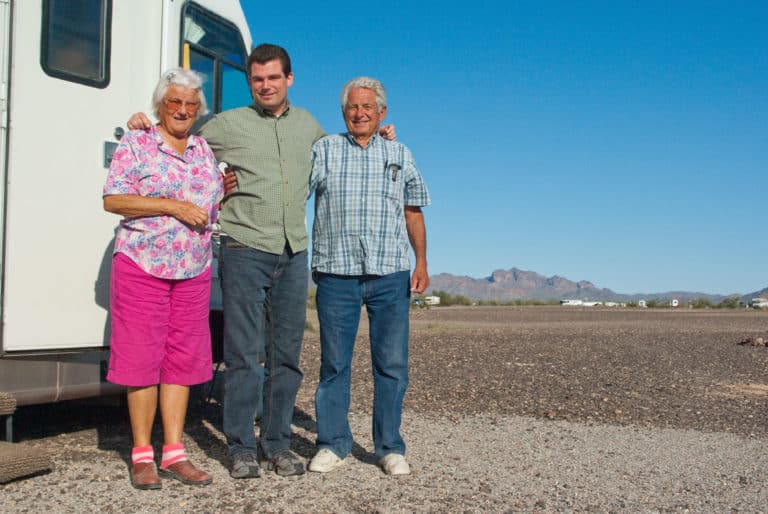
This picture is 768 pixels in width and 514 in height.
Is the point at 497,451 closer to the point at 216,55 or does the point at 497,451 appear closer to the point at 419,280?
the point at 419,280

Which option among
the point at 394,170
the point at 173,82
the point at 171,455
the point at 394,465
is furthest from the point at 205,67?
the point at 394,465

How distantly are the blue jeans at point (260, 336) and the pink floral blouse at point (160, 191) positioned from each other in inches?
8.8

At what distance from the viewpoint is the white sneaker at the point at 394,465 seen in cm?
458

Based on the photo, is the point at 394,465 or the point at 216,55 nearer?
the point at 394,465

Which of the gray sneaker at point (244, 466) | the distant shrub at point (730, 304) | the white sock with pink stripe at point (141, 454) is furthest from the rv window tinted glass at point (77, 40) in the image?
the distant shrub at point (730, 304)

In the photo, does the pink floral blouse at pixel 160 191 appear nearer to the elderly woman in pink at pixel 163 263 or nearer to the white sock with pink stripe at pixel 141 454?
the elderly woman in pink at pixel 163 263

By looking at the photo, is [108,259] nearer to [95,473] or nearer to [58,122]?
[58,122]

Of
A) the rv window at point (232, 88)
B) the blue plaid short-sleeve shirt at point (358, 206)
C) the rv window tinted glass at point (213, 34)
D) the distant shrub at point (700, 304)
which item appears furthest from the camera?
the distant shrub at point (700, 304)

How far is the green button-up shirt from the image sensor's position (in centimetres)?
442

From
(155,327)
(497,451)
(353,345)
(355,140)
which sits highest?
(355,140)

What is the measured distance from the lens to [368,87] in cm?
463

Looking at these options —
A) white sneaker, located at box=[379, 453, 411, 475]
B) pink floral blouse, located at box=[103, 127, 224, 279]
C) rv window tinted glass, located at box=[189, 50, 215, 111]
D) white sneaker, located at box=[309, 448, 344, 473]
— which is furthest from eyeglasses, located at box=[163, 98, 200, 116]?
white sneaker, located at box=[379, 453, 411, 475]

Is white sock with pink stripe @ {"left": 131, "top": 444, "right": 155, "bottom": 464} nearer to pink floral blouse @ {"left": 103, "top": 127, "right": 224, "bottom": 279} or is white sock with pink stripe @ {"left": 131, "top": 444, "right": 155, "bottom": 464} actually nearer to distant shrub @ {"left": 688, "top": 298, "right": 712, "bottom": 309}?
pink floral blouse @ {"left": 103, "top": 127, "right": 224, "bottom": 279}

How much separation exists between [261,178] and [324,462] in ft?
5.00
